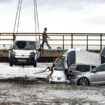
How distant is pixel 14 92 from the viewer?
26.3 meters

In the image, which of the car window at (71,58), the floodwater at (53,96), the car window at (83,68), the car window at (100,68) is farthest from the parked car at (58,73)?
the floodwater at (53,96)

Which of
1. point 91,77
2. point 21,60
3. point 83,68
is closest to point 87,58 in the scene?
point 83,68

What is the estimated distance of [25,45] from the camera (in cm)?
3809

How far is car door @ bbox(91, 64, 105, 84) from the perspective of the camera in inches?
1250

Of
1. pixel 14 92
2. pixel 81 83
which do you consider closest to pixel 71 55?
pixel 81 83

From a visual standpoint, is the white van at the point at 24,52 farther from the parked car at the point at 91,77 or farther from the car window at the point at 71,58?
the parked car at the point at 91,77

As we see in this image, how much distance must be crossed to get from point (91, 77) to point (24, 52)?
622 centimetres

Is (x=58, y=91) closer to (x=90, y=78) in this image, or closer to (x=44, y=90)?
(x=44, y=90)

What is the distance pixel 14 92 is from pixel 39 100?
12.9 feet

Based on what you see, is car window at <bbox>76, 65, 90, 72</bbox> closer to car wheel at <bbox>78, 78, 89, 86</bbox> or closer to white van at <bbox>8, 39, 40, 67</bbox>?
car wheel at <bbox>78, 78, 89, 86</bbox>

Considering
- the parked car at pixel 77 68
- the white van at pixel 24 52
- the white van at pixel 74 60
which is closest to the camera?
the parked car at pixel 77 68

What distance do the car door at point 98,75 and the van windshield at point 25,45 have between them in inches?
266

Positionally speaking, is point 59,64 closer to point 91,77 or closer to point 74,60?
point 74,60

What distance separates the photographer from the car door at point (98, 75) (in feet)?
104
